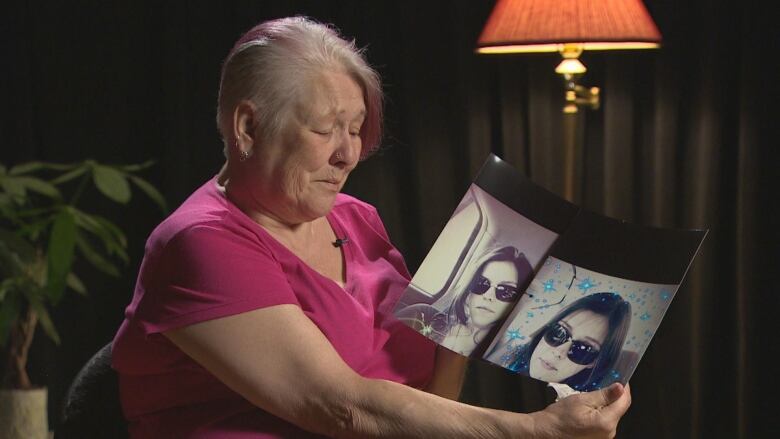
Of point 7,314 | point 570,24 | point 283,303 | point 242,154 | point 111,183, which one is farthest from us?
point 570,24

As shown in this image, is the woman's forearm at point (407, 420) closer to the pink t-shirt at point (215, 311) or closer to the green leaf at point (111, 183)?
the pink t-shirt at point (215, 311)

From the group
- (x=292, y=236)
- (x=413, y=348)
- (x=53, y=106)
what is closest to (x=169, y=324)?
(x=292, y=236)

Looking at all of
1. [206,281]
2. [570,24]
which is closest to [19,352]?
[206,281]

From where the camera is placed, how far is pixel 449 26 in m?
3.14

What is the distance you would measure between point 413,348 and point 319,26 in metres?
0.43

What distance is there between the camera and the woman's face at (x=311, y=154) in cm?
121

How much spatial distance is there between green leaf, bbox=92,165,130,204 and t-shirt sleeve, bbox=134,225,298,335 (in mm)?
128

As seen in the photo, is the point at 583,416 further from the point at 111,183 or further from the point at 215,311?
the point at 111,183

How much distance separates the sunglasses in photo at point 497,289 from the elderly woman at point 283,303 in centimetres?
15

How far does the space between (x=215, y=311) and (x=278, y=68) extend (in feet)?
0.96

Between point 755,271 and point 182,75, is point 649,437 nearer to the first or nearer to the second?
point 755,271

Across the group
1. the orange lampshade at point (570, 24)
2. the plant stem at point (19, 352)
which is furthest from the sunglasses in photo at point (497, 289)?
the orange lampshade at point (570, 24)

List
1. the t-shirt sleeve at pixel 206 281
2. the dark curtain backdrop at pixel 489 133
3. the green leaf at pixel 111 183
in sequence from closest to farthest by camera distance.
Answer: the green leaf at pixel 111 183 → the t-shirt sleeve at pixel 206 281 → the dark curtain backdrop at pixel 489 133

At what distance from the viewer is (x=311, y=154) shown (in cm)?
121
